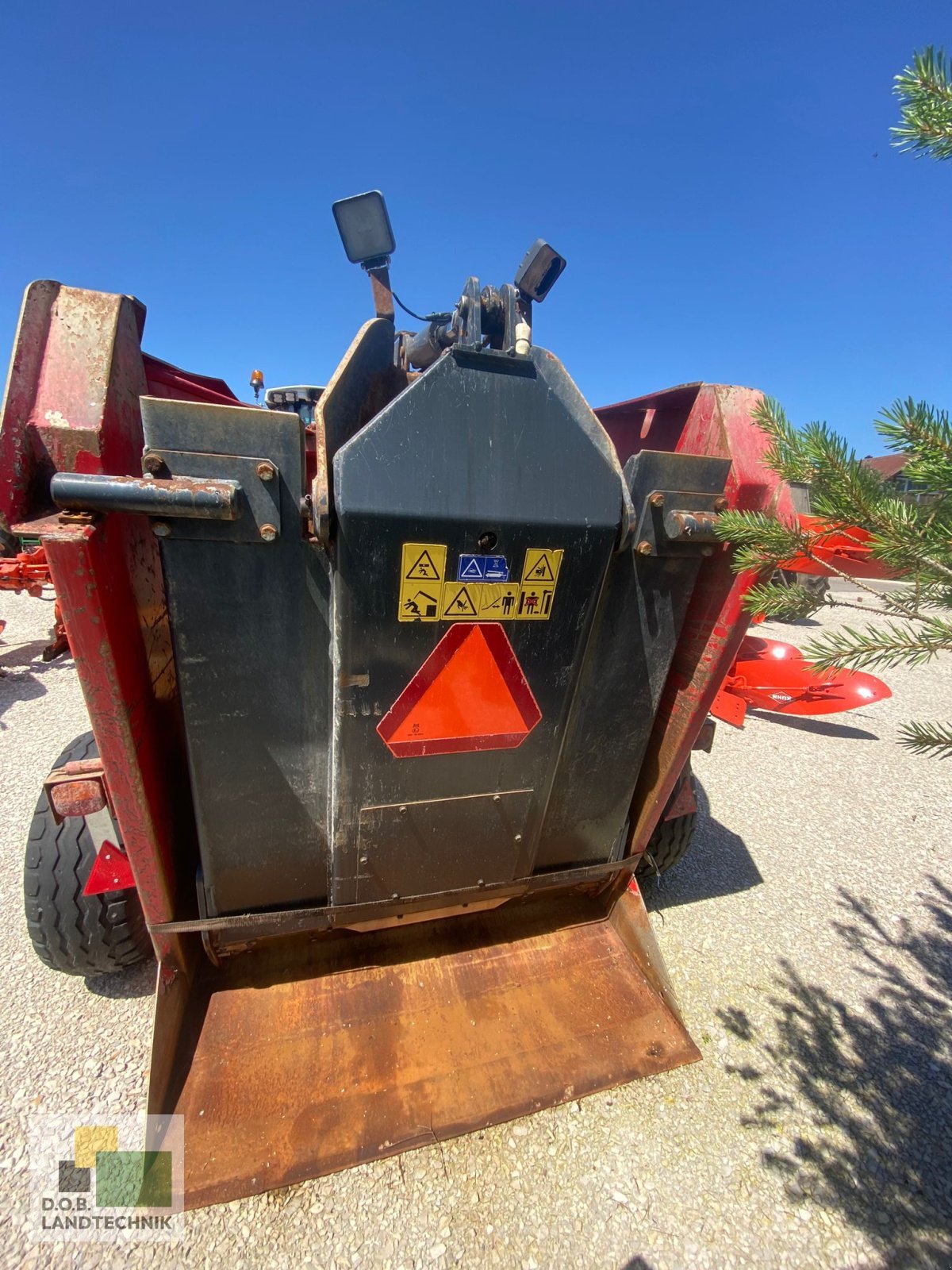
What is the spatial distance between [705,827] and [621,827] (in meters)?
1.88

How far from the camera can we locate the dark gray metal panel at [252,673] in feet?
4.08

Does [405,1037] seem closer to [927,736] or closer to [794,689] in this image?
[927,736]

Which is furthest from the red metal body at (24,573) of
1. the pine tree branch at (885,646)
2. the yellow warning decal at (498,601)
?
the pine tree branch at (885,646)

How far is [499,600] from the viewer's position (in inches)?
57.2

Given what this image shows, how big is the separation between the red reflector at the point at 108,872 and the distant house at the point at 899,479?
2365 millimetres

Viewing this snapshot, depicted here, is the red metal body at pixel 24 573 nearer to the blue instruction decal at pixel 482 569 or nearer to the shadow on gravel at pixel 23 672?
the shadow on gravel at pixel 23 672

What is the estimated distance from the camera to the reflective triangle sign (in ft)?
4.91

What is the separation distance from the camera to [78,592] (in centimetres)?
121

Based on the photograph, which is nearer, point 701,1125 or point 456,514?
point 456,514

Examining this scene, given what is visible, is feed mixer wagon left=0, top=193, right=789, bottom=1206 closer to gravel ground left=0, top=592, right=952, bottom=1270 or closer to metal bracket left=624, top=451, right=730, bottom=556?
metal bracket left=624, top=451, right=730, bottom=556

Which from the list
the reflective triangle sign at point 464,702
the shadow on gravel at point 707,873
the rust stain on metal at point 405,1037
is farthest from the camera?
the shadow on gravel at point 707,873

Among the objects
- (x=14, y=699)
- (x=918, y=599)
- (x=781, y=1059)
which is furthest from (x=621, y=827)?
(x=14, y=699)

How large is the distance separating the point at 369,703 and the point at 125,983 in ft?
5.96

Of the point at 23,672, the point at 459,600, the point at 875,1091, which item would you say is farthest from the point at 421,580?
the point at 23,672
